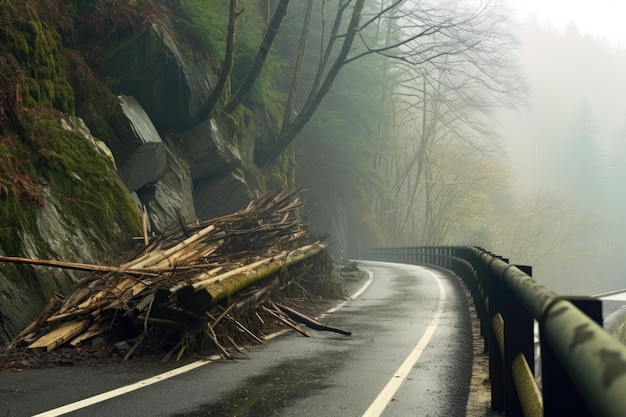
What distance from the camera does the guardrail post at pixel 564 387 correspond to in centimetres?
226

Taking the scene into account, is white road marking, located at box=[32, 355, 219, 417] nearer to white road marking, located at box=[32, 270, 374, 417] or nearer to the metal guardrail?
white road marking, located at box=[32, 270, 374, 417]

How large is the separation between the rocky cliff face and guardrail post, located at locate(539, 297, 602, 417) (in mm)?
8389

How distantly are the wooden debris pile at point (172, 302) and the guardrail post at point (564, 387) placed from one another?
7.00 metres

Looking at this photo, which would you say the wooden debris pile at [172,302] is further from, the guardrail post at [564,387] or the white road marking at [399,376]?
the guardrail post at [564,387]

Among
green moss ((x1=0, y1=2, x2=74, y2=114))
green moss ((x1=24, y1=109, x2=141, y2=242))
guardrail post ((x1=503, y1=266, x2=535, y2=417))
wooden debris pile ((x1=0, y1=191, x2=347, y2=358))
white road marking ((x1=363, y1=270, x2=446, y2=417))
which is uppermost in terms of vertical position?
green moss ((x1=0, y1=2, x2=74, y2=114))

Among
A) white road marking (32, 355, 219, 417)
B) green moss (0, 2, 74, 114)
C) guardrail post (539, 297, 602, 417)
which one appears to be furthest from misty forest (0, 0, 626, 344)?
guardrail post (539, 297, 602, 417)

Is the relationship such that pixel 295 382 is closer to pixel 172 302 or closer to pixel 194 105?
pixel 172 302

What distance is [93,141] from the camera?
14.5m

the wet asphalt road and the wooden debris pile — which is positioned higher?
the wooden debris pile

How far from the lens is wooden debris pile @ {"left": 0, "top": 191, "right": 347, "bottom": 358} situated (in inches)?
362

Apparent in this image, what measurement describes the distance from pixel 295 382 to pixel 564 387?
18.9ft

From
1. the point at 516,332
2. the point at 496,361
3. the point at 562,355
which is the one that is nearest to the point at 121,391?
the point at 496,361

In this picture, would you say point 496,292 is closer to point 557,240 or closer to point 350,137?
point 350,137

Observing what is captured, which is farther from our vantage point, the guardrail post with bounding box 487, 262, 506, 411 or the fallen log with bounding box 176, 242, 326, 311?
the fallen log with bounding box 176, 242, 326, 311
